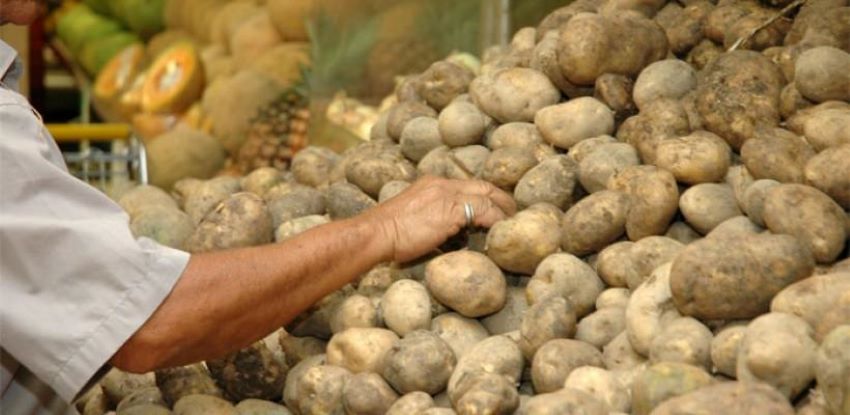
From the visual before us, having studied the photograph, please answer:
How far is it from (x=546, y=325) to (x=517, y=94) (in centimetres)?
68

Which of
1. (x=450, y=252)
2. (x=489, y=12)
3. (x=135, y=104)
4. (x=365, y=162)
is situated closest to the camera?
(x=450, y=252)

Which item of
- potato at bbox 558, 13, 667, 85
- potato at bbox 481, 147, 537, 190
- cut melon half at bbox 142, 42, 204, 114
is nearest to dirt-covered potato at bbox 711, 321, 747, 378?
potato at bbox 481, 147, 537, 190

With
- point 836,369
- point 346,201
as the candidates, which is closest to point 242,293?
point 346,201

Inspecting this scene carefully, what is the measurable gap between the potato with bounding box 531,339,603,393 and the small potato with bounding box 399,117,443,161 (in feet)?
2.53

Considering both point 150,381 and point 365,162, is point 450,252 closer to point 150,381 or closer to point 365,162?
point 365,162

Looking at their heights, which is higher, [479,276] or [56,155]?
[56,155]

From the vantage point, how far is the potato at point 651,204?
197 centimetres

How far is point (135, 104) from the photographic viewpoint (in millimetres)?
5094

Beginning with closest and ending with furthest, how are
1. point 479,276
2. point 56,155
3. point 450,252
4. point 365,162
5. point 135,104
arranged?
point 56,155 → point 479,276 → point 450,252 → point 365,162 → point 135,104

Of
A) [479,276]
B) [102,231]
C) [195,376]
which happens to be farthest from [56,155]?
[479,276]

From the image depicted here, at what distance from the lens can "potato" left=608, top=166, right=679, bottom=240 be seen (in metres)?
1.97

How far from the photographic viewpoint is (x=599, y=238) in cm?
201

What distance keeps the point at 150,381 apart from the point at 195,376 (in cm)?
13

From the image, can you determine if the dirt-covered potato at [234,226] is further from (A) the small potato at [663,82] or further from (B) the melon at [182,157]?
(B) the melon at [182,157]
